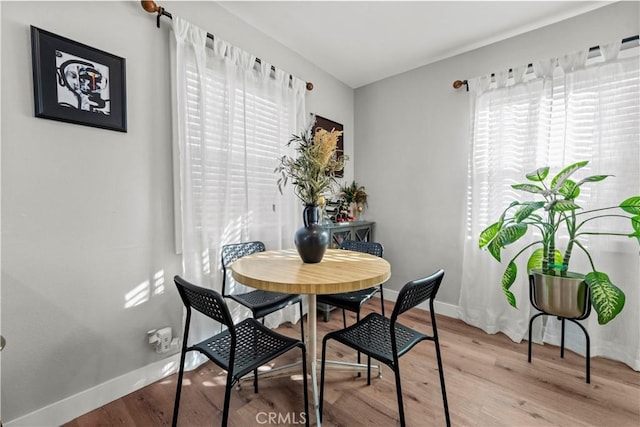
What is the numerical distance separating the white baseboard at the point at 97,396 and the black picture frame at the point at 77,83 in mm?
1466

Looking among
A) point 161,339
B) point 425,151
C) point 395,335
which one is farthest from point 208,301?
point 425,151

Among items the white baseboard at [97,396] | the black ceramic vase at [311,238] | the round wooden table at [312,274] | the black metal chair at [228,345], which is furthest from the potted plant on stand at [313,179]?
the white baseboard at [97,396]

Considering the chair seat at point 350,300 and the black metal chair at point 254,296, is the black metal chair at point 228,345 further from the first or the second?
the chair seat at point 350,300

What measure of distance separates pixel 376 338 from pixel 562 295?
1.42 metres

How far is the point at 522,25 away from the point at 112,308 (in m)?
3.65

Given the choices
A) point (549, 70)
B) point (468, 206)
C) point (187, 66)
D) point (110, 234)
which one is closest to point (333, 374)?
point (110, 234)

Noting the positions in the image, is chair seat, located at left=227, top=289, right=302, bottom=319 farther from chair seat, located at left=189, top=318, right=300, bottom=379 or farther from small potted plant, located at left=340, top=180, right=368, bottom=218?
small potted plant, located at left=340, top=180, right=368, bottom=218

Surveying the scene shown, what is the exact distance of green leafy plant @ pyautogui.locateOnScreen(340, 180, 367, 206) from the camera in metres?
3.35

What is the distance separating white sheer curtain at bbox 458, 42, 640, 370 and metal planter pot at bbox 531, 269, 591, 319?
41 cm

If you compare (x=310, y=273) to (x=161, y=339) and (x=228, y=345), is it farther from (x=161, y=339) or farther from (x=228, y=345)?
(x=161, y=339)

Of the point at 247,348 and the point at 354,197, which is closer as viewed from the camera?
the point at 247,348

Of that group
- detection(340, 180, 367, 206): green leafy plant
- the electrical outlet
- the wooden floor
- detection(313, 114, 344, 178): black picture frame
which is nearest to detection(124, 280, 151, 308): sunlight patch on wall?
the electrical outlet

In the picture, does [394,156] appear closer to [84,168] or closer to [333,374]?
[333,374]

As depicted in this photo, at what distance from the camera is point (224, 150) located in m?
2.04
